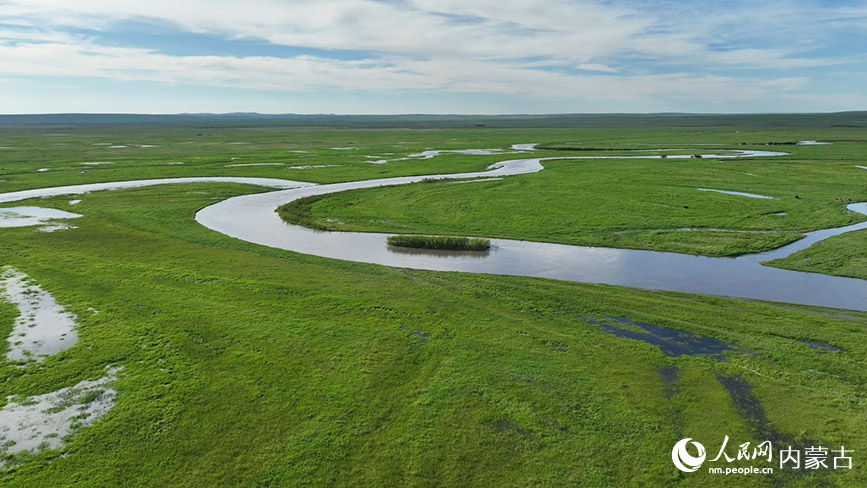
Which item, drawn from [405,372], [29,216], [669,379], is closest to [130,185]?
[29,216]

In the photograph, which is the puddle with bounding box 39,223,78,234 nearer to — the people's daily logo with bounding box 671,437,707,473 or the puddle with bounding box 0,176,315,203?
the puddle with bounding box 0,176,315,203

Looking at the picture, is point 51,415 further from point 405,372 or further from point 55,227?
point 55,227

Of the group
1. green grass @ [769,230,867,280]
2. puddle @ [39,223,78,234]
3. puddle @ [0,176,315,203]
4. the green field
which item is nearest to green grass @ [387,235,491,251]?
the green field

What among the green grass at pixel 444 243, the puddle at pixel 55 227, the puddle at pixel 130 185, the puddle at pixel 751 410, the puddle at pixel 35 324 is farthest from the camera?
the puddle at pixel 130 185

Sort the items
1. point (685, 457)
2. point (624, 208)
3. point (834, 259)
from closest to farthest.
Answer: point (685, 457), point (834, 259), point (624, 208)

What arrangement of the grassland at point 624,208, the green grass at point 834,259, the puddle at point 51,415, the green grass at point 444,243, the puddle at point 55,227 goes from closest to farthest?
the puddle at point 51,415, the green grass at point 834,259, the green grass at point 444,243, the grassland at point 624,208, the puddle at point 55,227

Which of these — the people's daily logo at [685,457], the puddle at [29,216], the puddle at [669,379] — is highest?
the puddle at [29,216]

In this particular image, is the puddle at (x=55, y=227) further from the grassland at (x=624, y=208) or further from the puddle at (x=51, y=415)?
the puddle at (x=51, y=415)

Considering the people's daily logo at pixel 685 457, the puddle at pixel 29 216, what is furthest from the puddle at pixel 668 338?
the puddle at pixel 29 216
